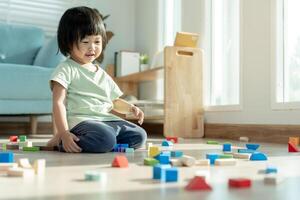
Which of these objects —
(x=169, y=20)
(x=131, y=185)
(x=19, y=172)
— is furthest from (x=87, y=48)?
(x=169, y=20)

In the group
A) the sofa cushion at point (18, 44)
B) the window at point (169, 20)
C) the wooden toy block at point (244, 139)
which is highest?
the window at point (169, 20)

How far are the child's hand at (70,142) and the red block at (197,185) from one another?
727mm

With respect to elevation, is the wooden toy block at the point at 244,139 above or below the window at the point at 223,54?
below

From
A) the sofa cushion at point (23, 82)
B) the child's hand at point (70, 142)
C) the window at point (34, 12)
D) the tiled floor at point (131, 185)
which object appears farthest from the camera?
the window at point (34, 12)

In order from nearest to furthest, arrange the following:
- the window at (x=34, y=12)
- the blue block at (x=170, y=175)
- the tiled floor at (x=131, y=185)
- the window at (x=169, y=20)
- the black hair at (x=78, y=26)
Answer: the tiled floor at (x=131, y=185) → the blue block at (x=170, y=175) → the black hair at (x=78, y=26) → the window at (x=169, y=20) → the window at (x=34, y=12)

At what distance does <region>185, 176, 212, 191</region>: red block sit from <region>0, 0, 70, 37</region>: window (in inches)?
116

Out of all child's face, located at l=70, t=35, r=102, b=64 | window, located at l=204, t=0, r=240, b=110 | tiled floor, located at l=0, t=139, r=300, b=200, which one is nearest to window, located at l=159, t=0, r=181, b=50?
window, located at l=204, t=0, r=240, b=110

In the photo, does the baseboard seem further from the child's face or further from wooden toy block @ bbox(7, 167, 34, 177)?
wooden toy block @ bbox(7, 167, 34, 177)

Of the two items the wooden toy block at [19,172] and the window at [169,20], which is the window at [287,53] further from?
the wooden toy block at [19,172]

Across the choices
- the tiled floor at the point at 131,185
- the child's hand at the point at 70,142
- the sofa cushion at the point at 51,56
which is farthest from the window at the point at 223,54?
the tiled floor at the point at 131,185

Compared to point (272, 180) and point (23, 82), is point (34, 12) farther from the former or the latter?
point (272, 180)

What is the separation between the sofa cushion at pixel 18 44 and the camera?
298 cm

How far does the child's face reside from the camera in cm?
146

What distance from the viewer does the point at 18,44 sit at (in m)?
3.02
